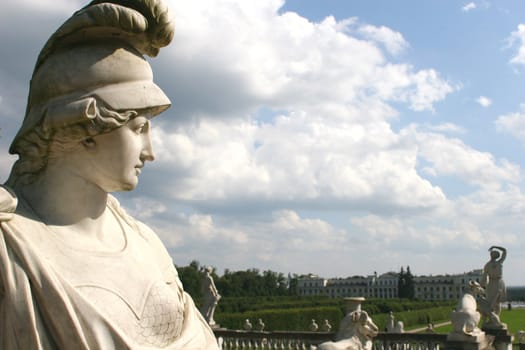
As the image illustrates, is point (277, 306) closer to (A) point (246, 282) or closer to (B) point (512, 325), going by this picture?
(B) point (512, 325)

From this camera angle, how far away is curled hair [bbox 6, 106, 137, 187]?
2.02 m

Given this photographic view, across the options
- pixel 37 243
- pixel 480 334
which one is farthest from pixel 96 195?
pixel 480 334

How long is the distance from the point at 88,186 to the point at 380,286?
465 feet

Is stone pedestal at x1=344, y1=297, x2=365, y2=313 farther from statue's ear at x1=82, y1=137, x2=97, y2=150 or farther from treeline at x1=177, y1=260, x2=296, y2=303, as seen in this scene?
treeline at x1=177, y1=260, x2=296, y2=303

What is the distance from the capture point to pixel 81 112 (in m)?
1.98

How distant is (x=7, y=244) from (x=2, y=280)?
0.39 feet

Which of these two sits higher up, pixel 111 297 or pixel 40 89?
pixel 40 89

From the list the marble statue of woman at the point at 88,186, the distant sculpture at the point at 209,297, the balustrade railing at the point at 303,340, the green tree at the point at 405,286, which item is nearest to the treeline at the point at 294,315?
the distant sculpture at the point at 209,297

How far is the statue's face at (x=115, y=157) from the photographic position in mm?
2092

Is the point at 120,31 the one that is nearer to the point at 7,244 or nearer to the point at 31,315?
the point at 7,244

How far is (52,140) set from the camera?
2043 millimetres

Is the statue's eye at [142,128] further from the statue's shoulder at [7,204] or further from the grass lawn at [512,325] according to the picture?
the grass lawn at [512,325]

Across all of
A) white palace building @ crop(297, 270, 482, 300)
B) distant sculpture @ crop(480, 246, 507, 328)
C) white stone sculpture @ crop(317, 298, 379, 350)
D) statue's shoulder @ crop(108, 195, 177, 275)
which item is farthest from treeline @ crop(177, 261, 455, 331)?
white palace building @ crop(297, 270, 482, 300)

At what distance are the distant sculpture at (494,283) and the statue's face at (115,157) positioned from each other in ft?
56.3
